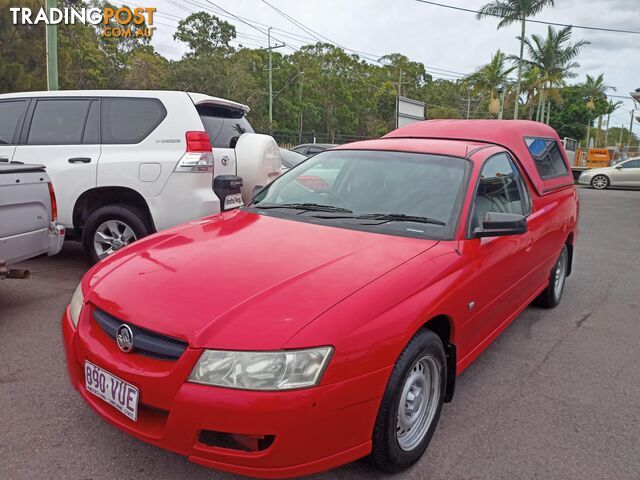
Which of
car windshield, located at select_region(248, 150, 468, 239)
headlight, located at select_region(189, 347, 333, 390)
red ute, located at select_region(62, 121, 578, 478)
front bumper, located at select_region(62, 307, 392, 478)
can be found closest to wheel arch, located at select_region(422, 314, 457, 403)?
red ute, located at select_region(62, 121, 578, 478)

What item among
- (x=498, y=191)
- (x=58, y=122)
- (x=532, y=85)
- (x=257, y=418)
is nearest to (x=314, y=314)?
(x=257, y=418)

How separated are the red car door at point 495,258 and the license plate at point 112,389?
171 centimetres

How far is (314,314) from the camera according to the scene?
2.03 m

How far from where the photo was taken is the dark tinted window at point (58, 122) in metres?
5.46

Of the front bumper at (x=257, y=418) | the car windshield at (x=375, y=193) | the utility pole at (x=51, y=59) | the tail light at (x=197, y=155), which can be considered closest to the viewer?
the front bumper at (x=257, y=418)

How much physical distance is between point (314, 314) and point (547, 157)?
3.54 metres

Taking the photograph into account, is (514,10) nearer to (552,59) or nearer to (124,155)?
(552,59)

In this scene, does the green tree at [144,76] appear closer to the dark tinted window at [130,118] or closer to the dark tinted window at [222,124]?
the dark tinted window at [222,124]

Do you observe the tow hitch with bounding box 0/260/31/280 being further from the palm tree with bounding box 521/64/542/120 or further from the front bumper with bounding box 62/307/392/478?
the palm tree with bounding box 521/64/542/120

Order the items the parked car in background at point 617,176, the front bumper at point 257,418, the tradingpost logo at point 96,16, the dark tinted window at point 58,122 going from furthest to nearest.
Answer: the parked car in background at point 617,176
the tradingpost logo at point 96,16
the dark tinted window at point 58,122
the front bumper at point 257,418

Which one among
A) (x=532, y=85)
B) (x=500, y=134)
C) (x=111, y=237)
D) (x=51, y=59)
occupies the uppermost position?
Answer: (x=532, y=85)

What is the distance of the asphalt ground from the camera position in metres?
2.39

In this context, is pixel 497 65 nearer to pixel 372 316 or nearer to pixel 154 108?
pixel 154 108

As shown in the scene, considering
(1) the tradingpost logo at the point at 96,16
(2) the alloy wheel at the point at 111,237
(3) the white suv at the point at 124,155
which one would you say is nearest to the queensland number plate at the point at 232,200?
(3) the white suv at the point at 124,155
